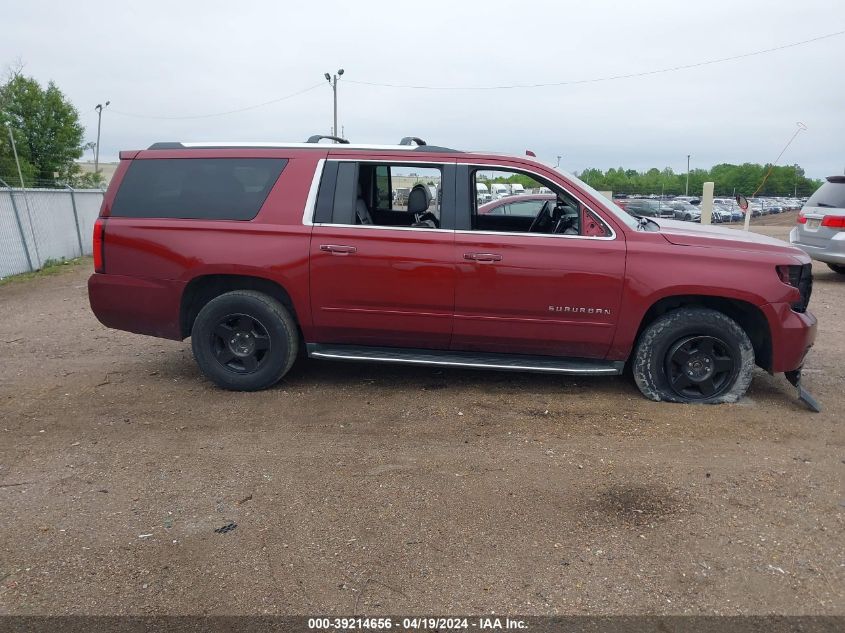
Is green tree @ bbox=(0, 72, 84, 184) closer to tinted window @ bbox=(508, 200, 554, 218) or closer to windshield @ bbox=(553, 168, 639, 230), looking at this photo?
tinted window @ bbox=(508, 200, 554, 218)

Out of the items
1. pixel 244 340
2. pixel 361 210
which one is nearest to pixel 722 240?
pixel 361 210

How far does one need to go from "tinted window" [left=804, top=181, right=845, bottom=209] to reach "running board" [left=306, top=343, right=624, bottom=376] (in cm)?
Result: 802

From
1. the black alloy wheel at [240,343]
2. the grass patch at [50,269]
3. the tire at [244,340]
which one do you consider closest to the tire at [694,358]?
the tire at [244,340]

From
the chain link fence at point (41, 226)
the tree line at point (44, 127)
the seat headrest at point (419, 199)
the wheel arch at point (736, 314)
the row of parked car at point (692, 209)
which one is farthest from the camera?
the tree line at point (44, 127)

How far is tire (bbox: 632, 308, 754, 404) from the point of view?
4641 mm

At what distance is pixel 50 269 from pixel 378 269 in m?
11.1

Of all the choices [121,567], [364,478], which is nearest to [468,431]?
[364,478]

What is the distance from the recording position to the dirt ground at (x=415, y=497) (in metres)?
2.66

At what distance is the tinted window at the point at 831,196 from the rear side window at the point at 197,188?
31.7ft

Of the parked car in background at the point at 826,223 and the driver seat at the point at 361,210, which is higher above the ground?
the driver seat at the point at 361,210

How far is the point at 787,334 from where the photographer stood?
4582mm

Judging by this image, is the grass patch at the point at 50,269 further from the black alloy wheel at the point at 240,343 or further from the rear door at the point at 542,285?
the rear door at the point at 542,285

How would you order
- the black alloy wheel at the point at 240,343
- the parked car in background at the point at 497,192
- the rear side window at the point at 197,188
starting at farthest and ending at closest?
1. the parked car in background at the point at 497,192
2. the black alloy wheel at the point at 240,343
3. the rear side window at the point at 197,188

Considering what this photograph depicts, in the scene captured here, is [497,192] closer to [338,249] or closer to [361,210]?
[361,210]
